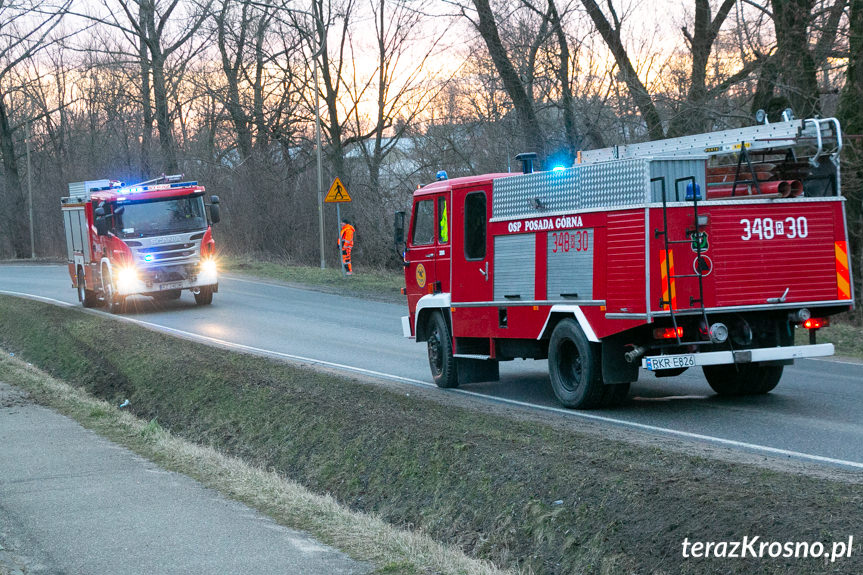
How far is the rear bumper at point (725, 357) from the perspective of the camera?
957cm

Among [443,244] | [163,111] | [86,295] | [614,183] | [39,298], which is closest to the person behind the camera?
[614,183]

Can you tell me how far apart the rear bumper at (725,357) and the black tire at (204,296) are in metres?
16.2

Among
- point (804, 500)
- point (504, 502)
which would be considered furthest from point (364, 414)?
point (804, 500)

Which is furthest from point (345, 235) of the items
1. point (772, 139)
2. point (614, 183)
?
point (772, 139)

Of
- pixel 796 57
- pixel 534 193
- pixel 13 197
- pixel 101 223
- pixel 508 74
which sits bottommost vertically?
pixel 534 193

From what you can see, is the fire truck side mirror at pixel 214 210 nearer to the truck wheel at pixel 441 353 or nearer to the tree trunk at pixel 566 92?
the tree trunk at pixel 566 92

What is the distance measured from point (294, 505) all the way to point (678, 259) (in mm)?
4476

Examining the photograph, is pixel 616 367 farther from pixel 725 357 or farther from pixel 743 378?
pixel 743 378

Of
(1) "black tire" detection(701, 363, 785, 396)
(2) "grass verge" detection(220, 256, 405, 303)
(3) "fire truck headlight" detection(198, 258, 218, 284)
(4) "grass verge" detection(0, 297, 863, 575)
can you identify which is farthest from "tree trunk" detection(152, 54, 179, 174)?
(1) "black tire" detection(701, 363, 785, 396)

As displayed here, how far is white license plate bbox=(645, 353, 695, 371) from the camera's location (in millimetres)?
9578

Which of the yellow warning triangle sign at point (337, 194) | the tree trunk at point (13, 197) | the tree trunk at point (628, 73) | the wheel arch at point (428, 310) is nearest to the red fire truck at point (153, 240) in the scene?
the yellow warning triangle sign at point (337, 194)

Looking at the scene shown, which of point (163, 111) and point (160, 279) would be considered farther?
point (163, 111)

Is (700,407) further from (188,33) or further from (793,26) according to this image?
(188,33)

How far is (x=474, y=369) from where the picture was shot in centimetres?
1270
